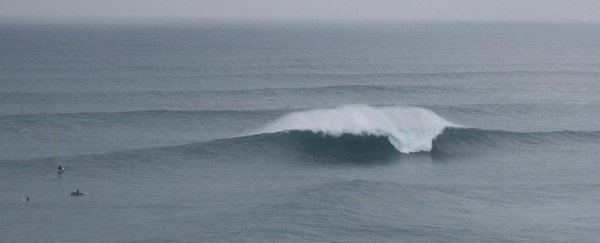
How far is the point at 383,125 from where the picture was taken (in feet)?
150

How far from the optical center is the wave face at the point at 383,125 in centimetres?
4441

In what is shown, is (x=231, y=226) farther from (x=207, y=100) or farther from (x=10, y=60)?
(x=10, y=60)

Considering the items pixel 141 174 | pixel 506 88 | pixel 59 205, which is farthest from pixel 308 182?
pixel 506 88

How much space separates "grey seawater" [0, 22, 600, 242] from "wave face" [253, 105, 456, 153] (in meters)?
0.16

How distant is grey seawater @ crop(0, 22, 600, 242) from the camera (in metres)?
29.0

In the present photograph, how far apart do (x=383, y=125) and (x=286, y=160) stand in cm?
627

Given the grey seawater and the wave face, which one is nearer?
the grey seawater

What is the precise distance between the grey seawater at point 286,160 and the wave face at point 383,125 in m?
0.16

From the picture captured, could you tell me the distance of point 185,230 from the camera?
2806 centimetres

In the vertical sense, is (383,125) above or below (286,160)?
above

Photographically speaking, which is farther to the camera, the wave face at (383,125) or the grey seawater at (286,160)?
the wave face at (383,125)

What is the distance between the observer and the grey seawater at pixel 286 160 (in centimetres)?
2903

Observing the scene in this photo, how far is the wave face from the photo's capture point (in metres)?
44.4

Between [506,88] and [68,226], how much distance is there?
52017mm
